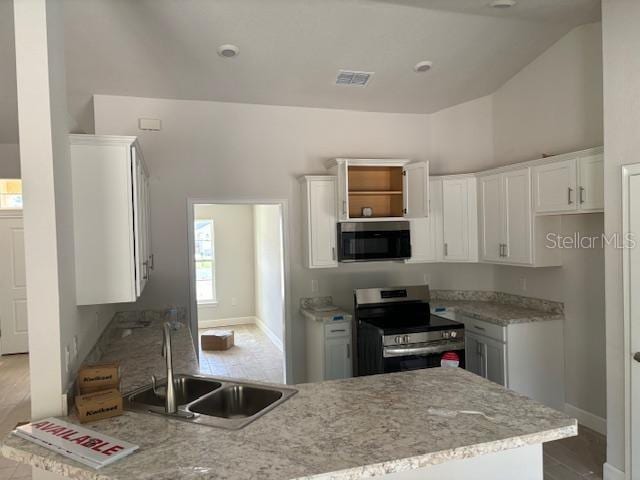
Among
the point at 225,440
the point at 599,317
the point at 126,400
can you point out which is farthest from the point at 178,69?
the point at 599,317

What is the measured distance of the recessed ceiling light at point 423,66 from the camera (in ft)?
13.2

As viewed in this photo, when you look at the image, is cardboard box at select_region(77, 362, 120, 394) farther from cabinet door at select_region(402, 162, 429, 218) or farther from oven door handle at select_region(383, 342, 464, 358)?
cabinet door at select_region(402, 162, 429, 218)

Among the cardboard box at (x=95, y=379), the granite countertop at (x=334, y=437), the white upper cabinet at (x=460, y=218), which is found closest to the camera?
the granite countertop at (x=334, y=437)

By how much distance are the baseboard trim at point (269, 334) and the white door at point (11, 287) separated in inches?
138

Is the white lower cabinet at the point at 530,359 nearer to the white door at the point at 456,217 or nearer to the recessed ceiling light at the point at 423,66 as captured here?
the white door at the point at 456,217

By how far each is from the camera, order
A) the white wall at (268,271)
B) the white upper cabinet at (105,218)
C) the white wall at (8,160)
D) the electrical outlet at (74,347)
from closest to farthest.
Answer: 1. the electrical outlet at (74,347)
2. the white upper cabinet at (105,218)
3. the white wall at (8,160)
4. the white wall at (268,271)

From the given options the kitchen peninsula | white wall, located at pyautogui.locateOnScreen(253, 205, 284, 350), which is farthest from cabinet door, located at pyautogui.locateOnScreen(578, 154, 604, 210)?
white wall, located at pyautogui.locateOnScreen(253, 205, 284, 350)

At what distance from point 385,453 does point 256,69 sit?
3272 mm

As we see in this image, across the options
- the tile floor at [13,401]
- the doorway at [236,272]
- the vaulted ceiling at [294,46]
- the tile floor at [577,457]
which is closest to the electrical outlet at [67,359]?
the tile floor at [13,401]

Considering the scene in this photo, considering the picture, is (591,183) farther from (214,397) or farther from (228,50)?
(214,397)

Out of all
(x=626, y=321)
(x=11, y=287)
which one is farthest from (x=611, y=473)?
(x=11, y=287)

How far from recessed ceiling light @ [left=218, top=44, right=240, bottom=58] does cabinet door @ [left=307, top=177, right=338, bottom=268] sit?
1.34 metres

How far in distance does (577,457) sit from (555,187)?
2.01 m

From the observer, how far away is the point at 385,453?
1.53 m
